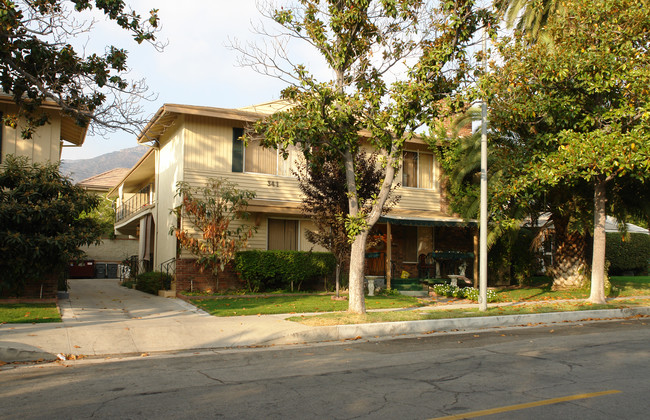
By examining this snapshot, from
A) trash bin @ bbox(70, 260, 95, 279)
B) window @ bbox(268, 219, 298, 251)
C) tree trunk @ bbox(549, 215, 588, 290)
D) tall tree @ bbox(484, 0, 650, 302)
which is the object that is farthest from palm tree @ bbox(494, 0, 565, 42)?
trash bin @ bbox(70, 260, 95, 279)

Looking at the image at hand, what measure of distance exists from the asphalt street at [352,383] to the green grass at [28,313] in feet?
11.9

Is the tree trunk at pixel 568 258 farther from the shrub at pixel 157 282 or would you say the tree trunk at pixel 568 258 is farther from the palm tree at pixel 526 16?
the shrub at pixel 157 282

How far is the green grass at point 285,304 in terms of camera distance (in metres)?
13.9

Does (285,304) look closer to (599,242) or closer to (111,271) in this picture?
(599,242)

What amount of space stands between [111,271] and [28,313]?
21.6m

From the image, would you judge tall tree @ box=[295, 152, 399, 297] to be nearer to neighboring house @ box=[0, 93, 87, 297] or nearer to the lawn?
the lawn

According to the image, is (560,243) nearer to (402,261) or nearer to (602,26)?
(402,261)

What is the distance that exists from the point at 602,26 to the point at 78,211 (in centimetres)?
1437

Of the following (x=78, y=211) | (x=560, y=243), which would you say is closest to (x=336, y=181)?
(x=78, y=211)

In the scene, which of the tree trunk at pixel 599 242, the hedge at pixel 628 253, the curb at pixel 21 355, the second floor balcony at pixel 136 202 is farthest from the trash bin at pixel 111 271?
the hedge at pixel 628 253

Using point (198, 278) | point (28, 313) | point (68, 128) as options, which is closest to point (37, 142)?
point (68, 128)

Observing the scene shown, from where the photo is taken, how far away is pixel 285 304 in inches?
599

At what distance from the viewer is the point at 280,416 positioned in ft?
18.0

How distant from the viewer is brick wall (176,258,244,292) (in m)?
18.0
